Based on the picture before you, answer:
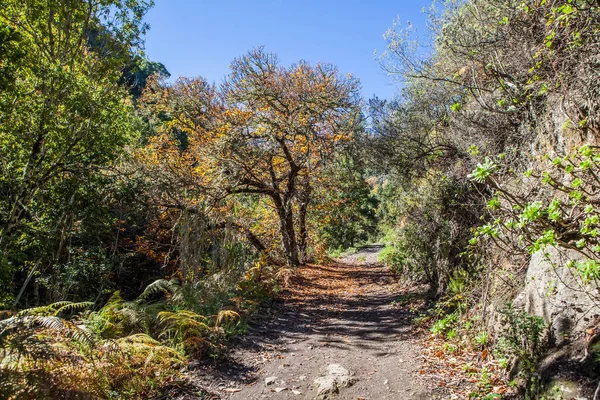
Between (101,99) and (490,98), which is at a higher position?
(101,99)

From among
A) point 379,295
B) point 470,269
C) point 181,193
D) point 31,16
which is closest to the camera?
point 470,269

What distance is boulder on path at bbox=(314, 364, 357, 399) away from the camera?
14.1 feet

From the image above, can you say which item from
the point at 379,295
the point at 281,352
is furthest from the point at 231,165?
the point at 281,352

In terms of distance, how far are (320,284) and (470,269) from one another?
587 cm

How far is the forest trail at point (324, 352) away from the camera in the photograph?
4.40 metres

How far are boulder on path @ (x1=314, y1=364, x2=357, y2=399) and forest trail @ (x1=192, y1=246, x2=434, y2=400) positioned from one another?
0.06 metres

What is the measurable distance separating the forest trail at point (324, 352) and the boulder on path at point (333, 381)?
58mm

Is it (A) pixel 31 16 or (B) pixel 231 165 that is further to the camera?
(B) pixel 231 165

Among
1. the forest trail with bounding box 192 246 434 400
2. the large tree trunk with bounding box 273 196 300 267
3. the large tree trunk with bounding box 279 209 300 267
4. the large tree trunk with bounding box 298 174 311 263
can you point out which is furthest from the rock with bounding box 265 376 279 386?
the large tree trunk with bounding box 298 174 311 263

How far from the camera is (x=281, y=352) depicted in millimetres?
5695

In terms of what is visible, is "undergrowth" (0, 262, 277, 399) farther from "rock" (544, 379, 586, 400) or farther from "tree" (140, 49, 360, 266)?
"tree" (140, 49, 360, 266)

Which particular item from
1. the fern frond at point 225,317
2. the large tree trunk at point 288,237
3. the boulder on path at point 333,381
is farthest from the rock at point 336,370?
the large tree trunk at point 288,237

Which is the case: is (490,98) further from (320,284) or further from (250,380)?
(320,284)

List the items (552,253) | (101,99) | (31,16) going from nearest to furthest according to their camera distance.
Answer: (552,253) → (31,16) → (101,99)
